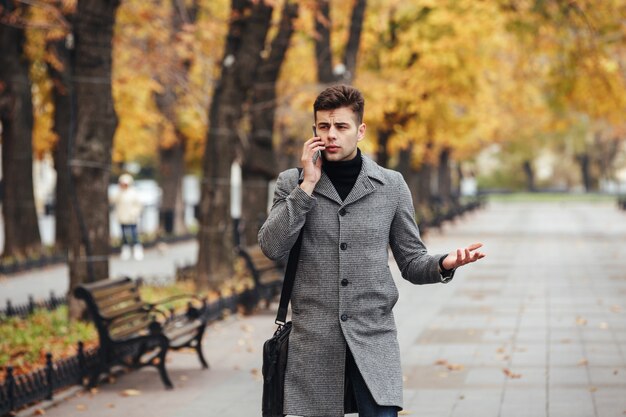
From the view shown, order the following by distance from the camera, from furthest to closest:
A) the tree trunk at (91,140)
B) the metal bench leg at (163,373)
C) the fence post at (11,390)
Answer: the tree trunk at (91,140), the metal bench leg at (163,373), the fence post at (11,390)

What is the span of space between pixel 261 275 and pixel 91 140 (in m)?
3.88

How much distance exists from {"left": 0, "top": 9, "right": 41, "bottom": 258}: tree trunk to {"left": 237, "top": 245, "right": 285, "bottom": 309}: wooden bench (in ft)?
27.4

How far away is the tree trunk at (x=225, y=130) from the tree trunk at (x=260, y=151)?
2.58m

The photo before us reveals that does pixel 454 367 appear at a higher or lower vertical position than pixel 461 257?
lower

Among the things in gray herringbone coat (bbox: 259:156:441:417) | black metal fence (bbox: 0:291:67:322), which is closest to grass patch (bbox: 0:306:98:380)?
black metal fence (bbox: 0:291:67:322)

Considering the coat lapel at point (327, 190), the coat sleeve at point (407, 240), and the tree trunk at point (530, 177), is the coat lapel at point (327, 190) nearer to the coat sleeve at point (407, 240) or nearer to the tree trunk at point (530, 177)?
the coat sleeve at point (407, 240)

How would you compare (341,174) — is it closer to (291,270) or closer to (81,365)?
(291,270)

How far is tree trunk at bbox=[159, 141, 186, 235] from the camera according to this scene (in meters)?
35.9

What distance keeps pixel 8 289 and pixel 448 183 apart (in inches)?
1697

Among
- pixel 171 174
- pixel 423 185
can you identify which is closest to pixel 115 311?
pixel 171 174

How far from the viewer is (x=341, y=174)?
5.25 m

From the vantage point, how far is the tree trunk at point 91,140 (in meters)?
13.0

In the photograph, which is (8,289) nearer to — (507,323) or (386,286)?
(507,323)

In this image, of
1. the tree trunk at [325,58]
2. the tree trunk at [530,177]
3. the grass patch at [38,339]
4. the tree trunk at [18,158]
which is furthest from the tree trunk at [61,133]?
the tree trunk at [530,177]
